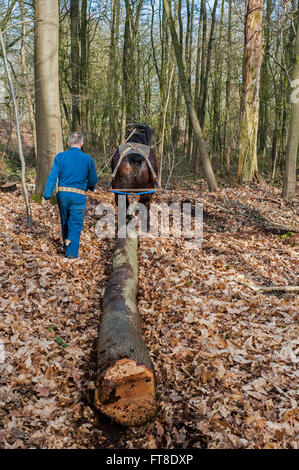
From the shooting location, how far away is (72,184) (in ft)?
19.1

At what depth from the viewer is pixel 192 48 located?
17609mm

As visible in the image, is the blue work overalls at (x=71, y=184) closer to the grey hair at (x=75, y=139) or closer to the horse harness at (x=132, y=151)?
the grey hair at (x=75, y=139)

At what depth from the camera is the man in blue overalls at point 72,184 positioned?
5.77 m

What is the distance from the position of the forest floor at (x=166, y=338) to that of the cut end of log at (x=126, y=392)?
0.38 ft

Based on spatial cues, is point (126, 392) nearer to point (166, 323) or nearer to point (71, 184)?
point (166, 323)

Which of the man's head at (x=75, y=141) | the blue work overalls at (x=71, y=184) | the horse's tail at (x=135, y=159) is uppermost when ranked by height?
the man's head at (x=75, y=141)

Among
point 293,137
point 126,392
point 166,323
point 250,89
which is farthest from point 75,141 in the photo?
point 250,89

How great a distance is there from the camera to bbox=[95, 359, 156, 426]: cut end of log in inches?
126

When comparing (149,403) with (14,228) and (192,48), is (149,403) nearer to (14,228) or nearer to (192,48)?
(14,228)

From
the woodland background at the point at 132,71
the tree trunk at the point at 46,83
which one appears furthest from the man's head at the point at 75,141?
the woodland background at the point at 132,71

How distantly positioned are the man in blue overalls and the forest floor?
50cm
